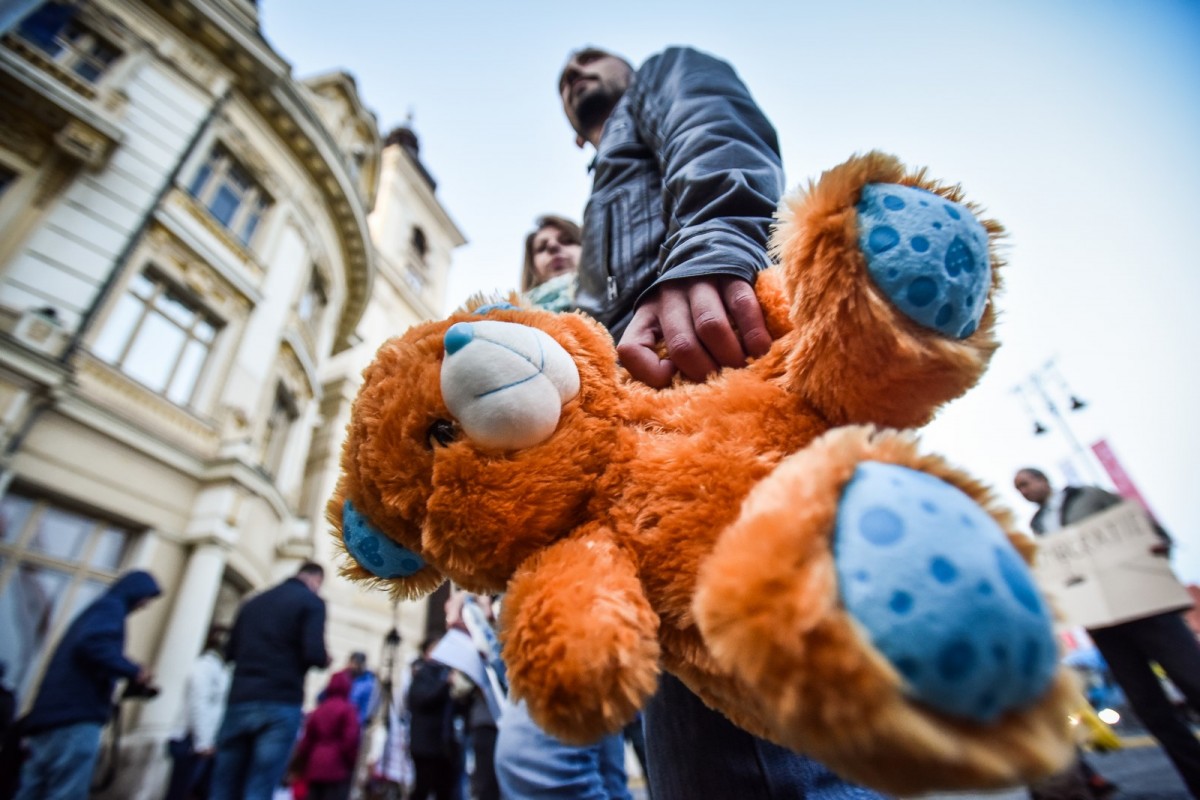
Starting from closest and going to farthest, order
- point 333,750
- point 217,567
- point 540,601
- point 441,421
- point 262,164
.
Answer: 1. point 540,601
2. point 441,421
3. point 333,750
4. point 217,567
5. point 262,164

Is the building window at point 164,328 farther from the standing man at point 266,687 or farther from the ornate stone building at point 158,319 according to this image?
the standing man at point 266,687

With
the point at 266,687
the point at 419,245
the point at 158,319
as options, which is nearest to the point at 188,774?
the point at 266,687

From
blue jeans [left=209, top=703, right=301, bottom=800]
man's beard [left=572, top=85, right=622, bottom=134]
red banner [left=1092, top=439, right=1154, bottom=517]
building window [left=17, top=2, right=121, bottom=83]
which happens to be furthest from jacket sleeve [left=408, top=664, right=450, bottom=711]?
red banner [left=1092, top=439, right=1154, bottom=517]

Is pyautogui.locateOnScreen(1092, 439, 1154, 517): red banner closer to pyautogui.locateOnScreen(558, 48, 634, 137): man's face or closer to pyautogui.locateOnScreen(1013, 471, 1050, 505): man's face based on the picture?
pyautogui.locateOnScreen(1013, 471, 1050, 505): man's face

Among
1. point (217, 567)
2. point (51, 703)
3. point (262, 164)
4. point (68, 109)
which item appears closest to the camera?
point (51, 703)

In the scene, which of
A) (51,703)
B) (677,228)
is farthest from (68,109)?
(677,228)

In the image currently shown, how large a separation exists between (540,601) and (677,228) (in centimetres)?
79

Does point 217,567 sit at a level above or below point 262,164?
below

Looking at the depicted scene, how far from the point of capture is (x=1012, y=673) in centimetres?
34

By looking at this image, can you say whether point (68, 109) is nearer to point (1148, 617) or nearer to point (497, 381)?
point (497, 381)

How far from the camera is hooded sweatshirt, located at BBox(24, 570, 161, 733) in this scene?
3270 millimetres

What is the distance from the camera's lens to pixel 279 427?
10352 millimetres

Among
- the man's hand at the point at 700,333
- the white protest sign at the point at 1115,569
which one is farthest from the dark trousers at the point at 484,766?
the man's hand at the point at 700,333

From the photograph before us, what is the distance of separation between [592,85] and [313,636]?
3634mm
